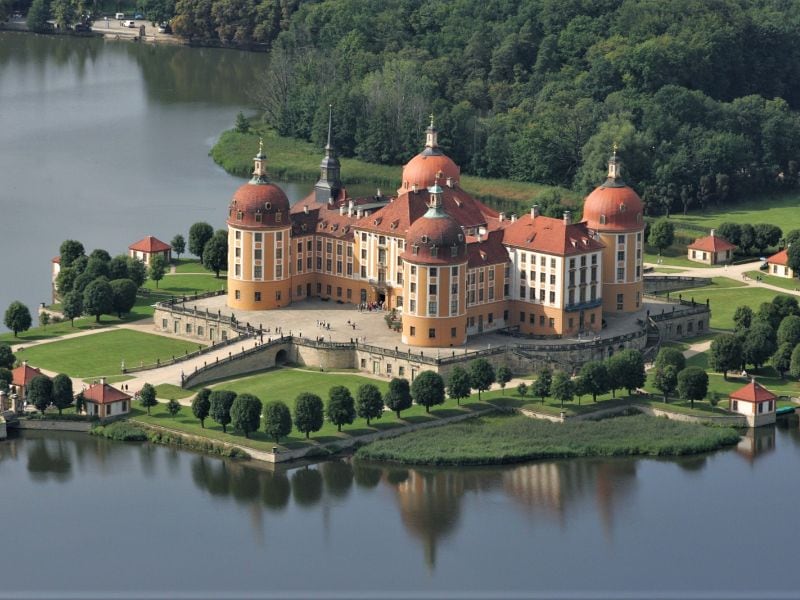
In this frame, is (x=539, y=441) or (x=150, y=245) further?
(x=150, y=245)

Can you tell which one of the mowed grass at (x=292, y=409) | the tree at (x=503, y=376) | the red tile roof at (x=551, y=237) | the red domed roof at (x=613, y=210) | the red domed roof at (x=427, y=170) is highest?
the red domed roof at (x=427, y=170)

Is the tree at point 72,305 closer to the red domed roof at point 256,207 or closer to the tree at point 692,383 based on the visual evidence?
the red domed roof at point 256,207

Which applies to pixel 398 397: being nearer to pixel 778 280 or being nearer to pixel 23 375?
pixel 23 375

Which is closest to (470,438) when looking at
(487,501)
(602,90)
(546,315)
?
(487,501)

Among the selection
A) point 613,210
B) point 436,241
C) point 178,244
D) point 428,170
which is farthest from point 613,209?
point 178,244

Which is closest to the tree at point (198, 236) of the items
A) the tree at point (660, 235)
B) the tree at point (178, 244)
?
the tree at point (178, 244)

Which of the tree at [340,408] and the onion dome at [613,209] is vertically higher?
the onion dome at [613,209]
